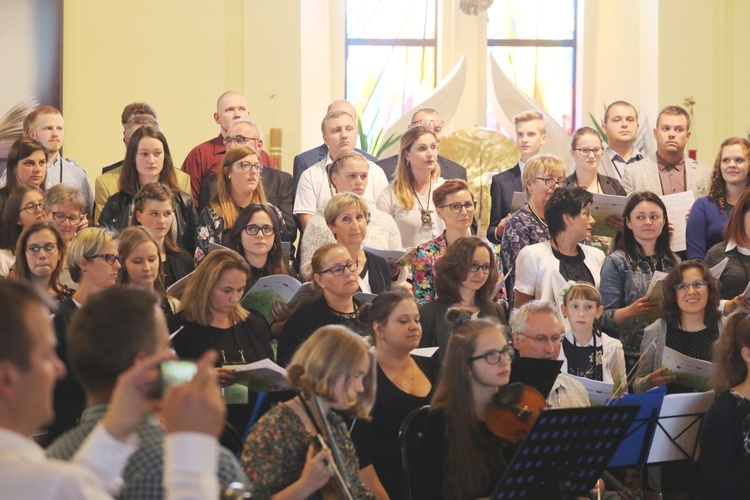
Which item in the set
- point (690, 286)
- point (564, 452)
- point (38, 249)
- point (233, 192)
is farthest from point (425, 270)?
point (564, 452)

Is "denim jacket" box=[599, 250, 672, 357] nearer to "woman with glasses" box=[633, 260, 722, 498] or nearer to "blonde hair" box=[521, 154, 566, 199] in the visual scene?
"woman with glasses" box=[633, 260, 722, 498]

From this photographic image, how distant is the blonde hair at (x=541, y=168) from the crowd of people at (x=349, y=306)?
2cm

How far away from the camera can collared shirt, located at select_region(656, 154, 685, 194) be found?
6.46 m

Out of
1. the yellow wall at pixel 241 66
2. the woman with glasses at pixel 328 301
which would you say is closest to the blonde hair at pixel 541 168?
the woman with glasses at pixel 328 301

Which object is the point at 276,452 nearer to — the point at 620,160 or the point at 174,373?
the point at 174,373

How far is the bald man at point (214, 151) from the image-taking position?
6.54 m

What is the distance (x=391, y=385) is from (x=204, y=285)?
0.82 m

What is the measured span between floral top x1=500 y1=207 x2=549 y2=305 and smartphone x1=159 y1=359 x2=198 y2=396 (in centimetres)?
388

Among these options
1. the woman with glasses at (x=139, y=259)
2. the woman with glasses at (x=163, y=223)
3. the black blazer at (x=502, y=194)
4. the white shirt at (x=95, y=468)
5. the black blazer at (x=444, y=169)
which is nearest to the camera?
the white shirt at (x=95, y=468)

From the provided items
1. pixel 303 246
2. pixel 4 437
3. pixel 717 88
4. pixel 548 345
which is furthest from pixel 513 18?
pixel 4 437

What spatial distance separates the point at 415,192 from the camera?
19.8 feet

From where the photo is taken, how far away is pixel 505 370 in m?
3.76

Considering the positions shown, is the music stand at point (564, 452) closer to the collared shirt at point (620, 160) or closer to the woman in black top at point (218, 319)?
the woman in black top at point (218, 319)

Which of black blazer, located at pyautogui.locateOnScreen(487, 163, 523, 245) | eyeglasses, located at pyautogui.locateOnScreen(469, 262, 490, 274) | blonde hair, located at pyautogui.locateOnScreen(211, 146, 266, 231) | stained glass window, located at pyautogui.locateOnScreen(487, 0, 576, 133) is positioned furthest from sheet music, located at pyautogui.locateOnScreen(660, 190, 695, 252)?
stained glass window, located at pyautogui.locateOnScreen(487, 0, 576, 133)
